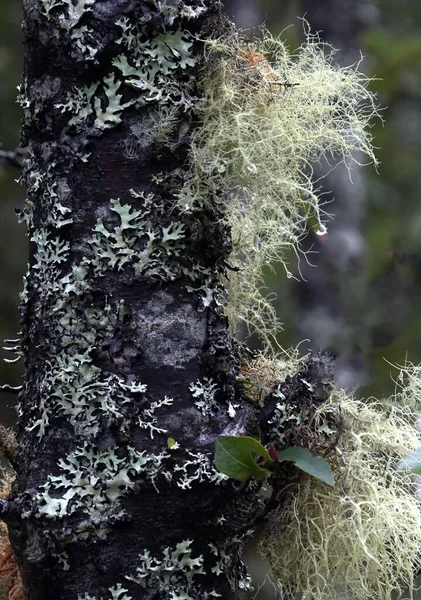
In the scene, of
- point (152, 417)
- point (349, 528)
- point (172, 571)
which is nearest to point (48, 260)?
point (152, 417)

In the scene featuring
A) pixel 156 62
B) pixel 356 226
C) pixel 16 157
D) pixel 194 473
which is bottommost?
pixel 194 473

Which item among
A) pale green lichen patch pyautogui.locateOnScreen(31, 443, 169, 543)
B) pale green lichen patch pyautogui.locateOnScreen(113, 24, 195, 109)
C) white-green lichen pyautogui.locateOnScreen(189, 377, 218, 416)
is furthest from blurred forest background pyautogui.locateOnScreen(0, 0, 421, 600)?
pale green lichen patch pyautogui.locateOnScreen(31, 443, 169, 543)

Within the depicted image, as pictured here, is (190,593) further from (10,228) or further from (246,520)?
(10,228)

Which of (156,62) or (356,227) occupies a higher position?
(356,227)

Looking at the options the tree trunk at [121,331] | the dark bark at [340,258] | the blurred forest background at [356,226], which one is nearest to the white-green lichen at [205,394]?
the tree trunk at [121,331]

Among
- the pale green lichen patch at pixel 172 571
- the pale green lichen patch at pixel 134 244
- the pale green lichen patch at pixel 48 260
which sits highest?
the pale green lichen patch at pixel 134 244

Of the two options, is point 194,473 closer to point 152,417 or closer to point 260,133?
point 152,417

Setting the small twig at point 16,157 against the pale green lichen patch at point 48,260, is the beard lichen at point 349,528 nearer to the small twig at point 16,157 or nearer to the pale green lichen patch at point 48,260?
the pale green lichen patch at point 48,260

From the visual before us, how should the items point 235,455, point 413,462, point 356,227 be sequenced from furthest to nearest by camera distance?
point 356,227 < point 413,462 < point 235,455
